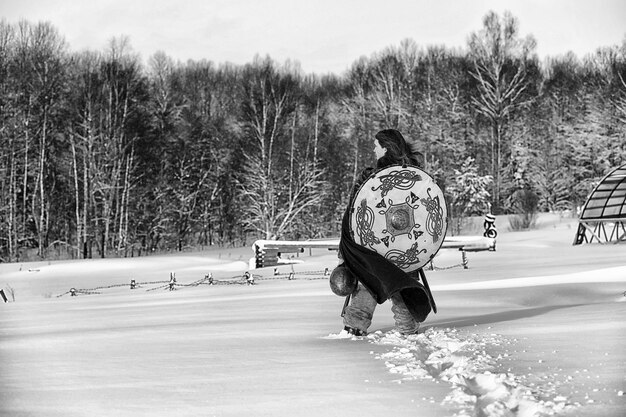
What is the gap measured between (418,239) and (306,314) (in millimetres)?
2241

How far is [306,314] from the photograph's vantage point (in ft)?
24.8

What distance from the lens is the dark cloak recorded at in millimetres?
5418

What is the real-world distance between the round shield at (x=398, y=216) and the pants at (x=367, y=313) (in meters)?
0.29

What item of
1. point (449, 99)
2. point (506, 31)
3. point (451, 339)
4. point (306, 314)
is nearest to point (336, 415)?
point (451, 339)

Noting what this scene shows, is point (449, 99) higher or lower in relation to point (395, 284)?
higher

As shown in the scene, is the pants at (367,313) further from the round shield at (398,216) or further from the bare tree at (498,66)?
the bare tree at (498,66)

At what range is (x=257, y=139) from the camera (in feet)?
112

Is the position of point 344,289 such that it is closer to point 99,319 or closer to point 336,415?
point 336,415

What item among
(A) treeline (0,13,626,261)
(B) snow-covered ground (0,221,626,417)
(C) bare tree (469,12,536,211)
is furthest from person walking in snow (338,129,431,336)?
(C) bare tree (469,12,536,211)

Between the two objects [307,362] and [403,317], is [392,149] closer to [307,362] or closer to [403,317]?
[403,317]

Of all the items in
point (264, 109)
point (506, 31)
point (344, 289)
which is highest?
point (506, 31)

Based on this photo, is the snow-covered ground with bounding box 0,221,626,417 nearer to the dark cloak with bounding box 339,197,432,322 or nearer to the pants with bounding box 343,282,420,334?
the pants with bounding box 343,282,420,334

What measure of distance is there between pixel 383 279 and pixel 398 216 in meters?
0.49

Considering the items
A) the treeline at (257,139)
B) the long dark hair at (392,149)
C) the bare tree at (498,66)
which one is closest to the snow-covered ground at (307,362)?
the long dark hair at (392,149)
